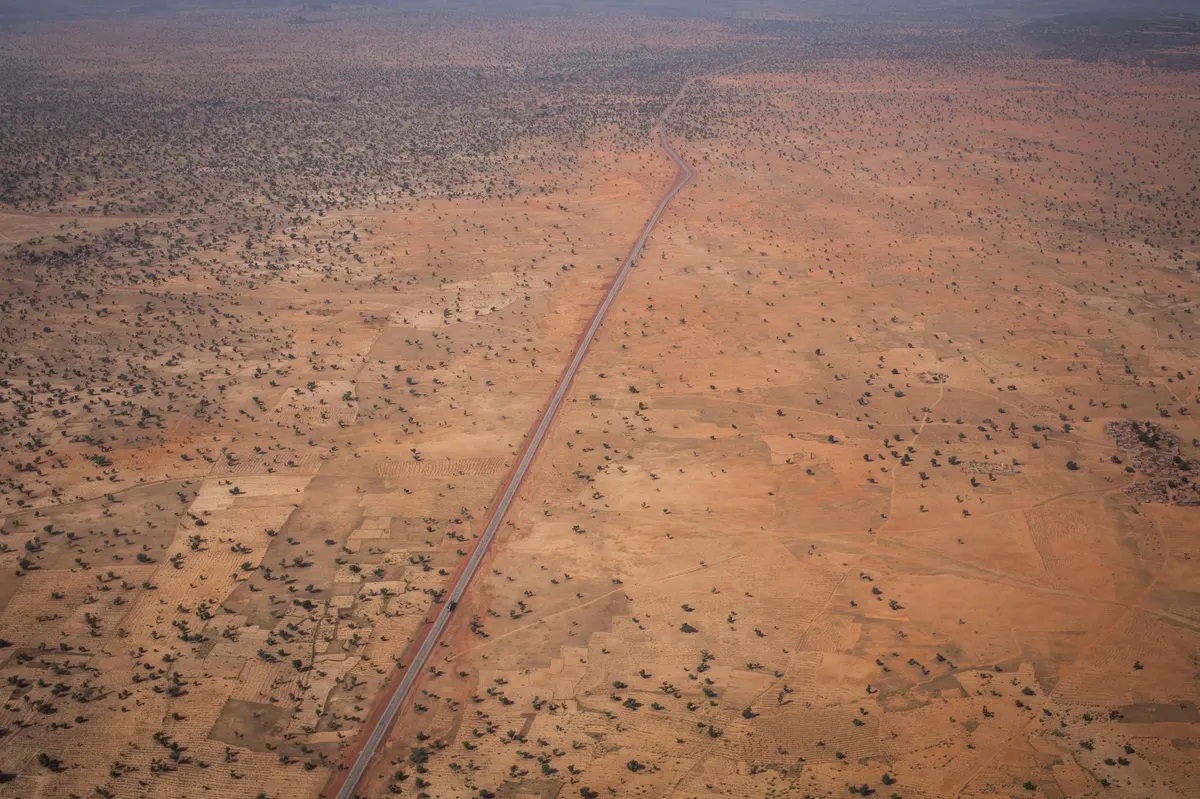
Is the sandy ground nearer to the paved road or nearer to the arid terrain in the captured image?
the arid terrain

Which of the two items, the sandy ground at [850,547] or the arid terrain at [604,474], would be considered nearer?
the sandy ground at [850,547]

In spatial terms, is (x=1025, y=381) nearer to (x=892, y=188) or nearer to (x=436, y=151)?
(x=892, y=188)

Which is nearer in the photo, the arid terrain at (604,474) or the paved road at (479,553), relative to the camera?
the paved road at (479,553)

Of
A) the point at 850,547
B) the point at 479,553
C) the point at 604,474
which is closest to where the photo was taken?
the point at 479,553

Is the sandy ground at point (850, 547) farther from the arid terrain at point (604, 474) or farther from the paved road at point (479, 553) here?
the paved road at point (479, 553)

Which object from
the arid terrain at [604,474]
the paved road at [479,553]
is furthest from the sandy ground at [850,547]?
the paved road at [479,553]

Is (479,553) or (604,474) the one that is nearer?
(479,553)

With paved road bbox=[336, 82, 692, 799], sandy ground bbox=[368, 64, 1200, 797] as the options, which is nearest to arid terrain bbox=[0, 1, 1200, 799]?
sandy ground bbox=[368, 64, 1200, 797]

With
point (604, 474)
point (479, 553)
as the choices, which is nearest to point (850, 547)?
point (604, 474)

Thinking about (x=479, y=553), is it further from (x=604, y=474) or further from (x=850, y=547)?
(x=850, y=547)

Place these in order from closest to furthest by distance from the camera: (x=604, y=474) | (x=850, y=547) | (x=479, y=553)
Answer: (x=479, y=553), (x=850, y=547), (x=604, y=474)
